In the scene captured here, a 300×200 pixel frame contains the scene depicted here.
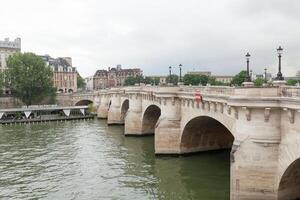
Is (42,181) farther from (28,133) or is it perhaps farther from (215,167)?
(28,133)

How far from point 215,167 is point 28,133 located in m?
32.3

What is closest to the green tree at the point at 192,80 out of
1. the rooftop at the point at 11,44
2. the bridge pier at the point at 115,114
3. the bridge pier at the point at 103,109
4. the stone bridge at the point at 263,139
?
the bridge pier at the point at 103,109

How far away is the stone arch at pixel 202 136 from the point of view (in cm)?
3578

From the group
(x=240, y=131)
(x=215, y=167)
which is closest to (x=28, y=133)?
(x=215, y=167)

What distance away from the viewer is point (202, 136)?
36.8 metres

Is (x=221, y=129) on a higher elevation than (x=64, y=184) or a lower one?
higher

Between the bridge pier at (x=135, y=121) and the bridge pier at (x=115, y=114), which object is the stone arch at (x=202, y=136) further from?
the bridge pier at (x=115, y=114)

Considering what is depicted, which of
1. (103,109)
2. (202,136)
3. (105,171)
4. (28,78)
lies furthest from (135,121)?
(28,78)

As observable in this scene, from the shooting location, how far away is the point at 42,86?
3844 inches

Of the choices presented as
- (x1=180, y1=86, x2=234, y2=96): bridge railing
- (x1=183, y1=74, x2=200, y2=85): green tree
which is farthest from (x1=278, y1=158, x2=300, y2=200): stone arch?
(x1=183, y1=74, x2=200, y2=85): green tree

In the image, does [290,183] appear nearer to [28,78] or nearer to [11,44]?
[28,78]

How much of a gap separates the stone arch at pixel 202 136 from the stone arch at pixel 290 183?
557 inches

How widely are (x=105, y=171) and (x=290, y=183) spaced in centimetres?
1524

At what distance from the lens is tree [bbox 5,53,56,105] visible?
95625 mm
